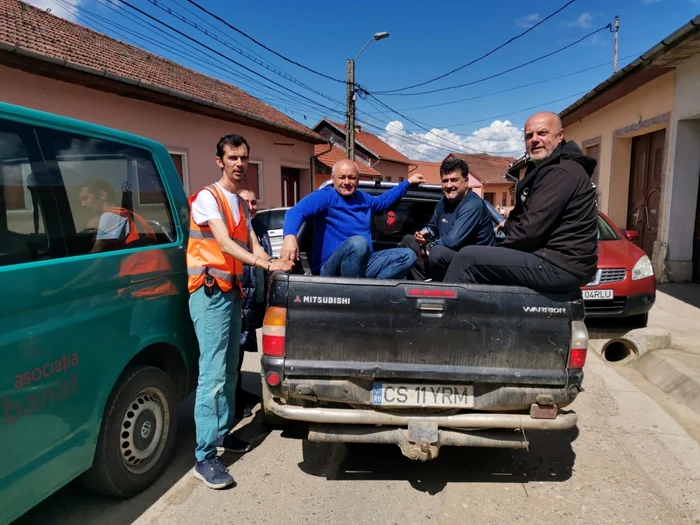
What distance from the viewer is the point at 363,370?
2.55m

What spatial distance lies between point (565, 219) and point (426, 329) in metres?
1.06

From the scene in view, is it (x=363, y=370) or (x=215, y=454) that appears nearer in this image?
(x=363, y=370)

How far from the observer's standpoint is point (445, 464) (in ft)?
10.3

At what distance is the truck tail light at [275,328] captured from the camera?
2555mm

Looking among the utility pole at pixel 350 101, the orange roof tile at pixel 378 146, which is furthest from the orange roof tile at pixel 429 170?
the utility pole at pixel 350 101

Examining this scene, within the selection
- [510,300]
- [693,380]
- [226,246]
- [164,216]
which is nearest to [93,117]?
[164,216]

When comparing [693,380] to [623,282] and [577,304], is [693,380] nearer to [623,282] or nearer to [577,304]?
[623,282]

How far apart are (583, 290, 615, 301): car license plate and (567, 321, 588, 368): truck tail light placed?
10.6 feet

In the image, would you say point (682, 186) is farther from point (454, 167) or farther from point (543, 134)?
point (543, 134)

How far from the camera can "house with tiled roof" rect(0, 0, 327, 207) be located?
24.7ft

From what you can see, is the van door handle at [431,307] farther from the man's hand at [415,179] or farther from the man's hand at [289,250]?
the man's hand at [415,179]

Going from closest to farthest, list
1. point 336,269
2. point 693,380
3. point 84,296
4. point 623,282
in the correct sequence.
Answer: point 84,296, point 336,269, point 693,380, point 623,282

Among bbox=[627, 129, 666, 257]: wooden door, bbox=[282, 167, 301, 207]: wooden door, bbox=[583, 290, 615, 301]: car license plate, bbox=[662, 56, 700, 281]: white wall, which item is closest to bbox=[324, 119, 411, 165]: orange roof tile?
bbox=[282, 167, 301, 207]: wooden door

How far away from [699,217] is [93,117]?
438 inches
